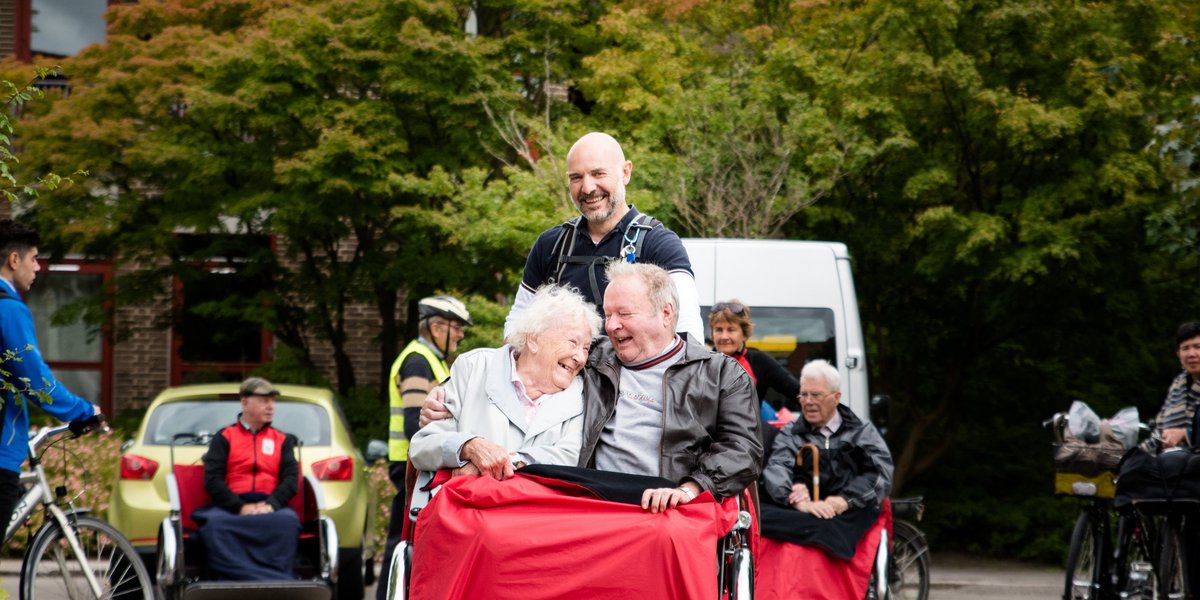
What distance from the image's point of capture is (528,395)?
203 inches

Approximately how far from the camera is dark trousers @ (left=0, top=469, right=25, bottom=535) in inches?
251

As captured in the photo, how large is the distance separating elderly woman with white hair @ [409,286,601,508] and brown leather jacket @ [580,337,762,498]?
0.21 ft

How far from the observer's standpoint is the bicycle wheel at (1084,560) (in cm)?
839

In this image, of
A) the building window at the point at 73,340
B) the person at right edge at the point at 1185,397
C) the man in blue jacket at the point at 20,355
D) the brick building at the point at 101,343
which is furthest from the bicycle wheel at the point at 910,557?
the building window at the point at 73,340

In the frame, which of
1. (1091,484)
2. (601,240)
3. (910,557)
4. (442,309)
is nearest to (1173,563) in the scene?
(1091,484)

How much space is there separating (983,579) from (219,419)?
252 inches

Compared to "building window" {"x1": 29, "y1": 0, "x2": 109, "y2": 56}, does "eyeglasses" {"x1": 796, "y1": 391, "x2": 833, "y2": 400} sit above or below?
below

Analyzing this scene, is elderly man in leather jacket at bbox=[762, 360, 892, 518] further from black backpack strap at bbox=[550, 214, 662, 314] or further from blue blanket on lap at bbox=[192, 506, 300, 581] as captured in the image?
blue blanket on lap at bbox=[192, 506, 300, 581]

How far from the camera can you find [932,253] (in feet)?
42.7

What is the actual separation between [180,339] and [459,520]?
51.4ft

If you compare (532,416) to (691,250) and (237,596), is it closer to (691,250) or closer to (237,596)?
(237,596)

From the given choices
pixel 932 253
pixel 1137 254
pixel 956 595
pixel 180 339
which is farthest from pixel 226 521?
pixel 180 339

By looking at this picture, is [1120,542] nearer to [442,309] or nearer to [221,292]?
[442,309]

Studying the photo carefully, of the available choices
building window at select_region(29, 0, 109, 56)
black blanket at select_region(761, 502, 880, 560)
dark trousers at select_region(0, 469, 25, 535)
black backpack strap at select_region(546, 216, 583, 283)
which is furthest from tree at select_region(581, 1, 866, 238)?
building window at select_region(29, 0, 109, 56)
